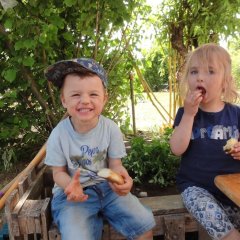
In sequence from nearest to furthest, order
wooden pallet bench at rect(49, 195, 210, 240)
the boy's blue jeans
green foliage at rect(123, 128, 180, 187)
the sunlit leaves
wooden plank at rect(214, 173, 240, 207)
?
wooden plank at rect(214, 173, 240, 207) < the boy's blue jeans < wooden pallet bench at rect(49, 195, 210, 240) < green foliage at rect(123, 128, 180, 187) < the sunlit leaves

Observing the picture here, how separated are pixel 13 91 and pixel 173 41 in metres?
1.98

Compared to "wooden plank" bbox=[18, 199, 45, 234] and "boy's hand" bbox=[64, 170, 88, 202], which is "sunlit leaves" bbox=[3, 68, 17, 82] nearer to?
"wooden plank" bbox=[18, 199, 45, 234]

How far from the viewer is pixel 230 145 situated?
182 cm

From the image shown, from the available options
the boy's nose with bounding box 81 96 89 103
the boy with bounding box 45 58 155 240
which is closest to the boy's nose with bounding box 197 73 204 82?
the boy with bounding box 45 58 155 240

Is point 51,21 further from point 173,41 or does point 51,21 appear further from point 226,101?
point 173,41

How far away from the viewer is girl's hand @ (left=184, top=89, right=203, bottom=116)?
1.87 m

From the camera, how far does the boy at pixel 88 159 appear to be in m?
1.80

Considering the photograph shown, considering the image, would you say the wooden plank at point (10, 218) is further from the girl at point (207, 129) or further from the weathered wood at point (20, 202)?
the girl at point (207, 129)

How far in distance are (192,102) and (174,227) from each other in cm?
72

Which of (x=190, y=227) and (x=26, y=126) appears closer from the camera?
(x=190, y=227)

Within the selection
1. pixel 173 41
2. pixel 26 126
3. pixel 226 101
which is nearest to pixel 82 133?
pixel 226 101

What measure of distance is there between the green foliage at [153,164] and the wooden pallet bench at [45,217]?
17.6 inches

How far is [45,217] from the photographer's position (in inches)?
73.1

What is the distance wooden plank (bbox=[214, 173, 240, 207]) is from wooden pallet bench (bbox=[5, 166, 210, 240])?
1.74 feet
